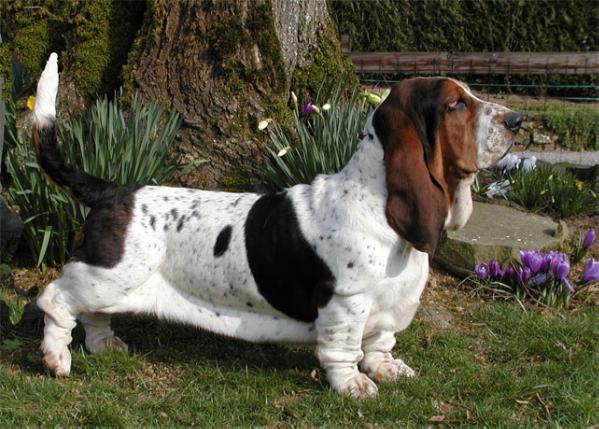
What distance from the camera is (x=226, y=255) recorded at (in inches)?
158

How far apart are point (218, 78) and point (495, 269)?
2.42 m

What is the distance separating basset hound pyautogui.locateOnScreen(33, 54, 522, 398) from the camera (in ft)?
11.9

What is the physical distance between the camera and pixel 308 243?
150 inches

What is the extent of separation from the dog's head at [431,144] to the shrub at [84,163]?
2.16 meters

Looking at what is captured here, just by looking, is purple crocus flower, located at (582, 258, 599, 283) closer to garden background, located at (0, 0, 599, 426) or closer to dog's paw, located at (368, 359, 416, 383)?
garden background, located at (0, 0, 599, 426)

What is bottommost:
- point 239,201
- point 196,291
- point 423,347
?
point 423,347

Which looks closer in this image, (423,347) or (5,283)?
(423,347)

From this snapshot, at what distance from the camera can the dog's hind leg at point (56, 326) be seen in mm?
4074

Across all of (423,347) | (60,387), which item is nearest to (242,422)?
(60,387)

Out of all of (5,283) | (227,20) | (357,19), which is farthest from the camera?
(357,19)

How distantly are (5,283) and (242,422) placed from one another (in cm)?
235

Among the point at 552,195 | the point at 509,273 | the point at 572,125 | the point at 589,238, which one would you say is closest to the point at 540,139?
the point at 572,125

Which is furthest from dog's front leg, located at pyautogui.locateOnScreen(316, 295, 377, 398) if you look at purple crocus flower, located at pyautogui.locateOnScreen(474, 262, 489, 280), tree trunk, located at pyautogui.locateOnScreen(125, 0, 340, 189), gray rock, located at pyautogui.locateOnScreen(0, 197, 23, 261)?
gray rock, located at pyautogui.locateOnScreen(0, 197, 23, 261)

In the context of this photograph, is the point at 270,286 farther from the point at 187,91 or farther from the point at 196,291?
the point at 187,91
